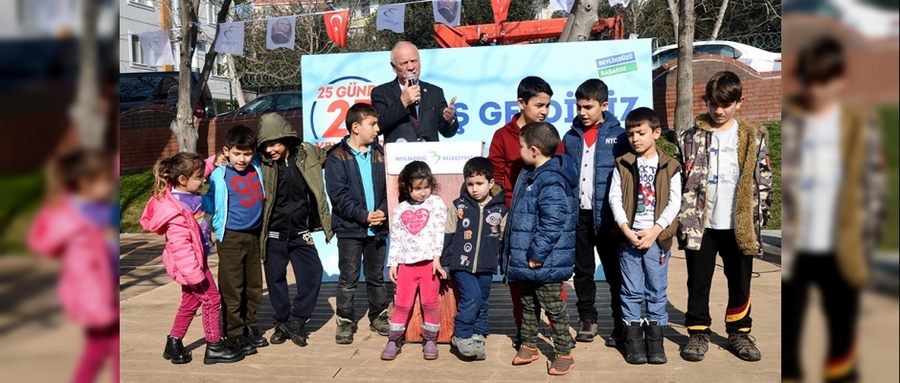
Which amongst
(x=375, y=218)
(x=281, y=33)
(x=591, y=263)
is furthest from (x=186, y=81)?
(x=591, y=263)

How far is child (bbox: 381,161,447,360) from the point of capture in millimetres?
4445

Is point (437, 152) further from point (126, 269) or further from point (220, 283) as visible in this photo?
point (126, 269)

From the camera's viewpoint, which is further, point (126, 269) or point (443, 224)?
point (126, 269)

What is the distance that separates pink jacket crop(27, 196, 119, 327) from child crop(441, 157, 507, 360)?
3.80 metres

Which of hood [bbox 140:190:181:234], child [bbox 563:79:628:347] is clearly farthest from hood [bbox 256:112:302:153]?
child [bbox 563:79:628:347]

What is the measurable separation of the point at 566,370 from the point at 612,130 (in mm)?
1336

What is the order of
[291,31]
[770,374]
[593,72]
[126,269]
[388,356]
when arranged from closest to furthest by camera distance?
[770,374] < [388,356] < [593,72] < [126,269] < [291,31]

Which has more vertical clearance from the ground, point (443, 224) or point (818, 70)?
point (818, 70)

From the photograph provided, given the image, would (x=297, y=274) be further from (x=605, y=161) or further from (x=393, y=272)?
(x=605, y=161)

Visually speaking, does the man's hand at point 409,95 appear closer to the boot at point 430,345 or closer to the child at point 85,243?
the boot at point 430,345

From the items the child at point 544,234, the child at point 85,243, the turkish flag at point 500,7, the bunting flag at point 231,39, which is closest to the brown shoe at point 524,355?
the child at point 544,234

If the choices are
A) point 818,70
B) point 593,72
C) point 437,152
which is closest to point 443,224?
point 437,152

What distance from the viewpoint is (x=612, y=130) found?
4430 mm

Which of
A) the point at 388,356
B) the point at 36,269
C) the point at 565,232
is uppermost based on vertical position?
the point at 36,269
